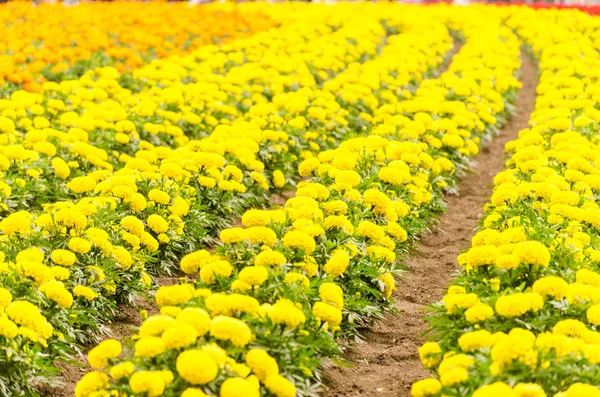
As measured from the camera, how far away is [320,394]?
6.71 m

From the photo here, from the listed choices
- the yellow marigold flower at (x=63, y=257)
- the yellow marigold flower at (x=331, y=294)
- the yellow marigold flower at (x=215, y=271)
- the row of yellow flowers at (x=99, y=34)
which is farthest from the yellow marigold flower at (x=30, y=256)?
the row of yellow flowers at (x=99, y=34)

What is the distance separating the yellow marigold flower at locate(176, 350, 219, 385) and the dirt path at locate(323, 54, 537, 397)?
5.37 feet

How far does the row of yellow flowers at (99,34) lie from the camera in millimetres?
15672

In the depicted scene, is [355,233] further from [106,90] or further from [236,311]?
[106,90]

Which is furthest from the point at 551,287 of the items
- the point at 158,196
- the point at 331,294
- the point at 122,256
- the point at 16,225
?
the point at 16,225

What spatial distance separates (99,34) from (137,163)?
8.58m

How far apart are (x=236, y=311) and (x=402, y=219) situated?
401 centimetres

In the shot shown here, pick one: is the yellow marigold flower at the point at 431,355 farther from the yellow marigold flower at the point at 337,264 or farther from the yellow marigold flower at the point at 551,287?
the yellow marigold flower at the point at 337,264

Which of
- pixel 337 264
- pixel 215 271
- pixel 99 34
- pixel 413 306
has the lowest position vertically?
pixel 413 306

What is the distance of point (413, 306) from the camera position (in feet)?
28.5

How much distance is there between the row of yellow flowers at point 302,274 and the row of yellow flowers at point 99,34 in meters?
5.01

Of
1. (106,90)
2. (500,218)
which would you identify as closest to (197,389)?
(500,218)

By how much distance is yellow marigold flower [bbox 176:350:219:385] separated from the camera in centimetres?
530

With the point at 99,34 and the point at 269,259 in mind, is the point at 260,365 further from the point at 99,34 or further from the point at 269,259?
the point at 99,34
